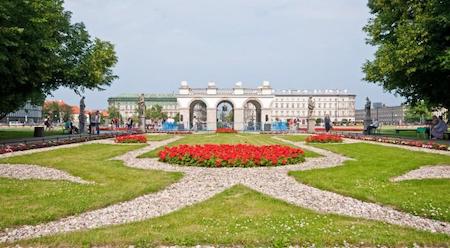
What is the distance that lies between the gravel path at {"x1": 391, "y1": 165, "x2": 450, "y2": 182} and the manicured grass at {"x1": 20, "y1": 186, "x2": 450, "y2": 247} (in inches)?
205

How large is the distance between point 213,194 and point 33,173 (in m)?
5.88

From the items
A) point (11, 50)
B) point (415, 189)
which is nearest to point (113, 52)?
point (11, 50)

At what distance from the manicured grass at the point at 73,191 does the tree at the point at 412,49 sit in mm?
16780

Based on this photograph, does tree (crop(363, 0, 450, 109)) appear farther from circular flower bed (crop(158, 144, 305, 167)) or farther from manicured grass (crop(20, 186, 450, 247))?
manicured grass (crop(20, 186, 450, 247))

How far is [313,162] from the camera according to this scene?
15.6 metres

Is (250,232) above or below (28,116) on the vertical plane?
below

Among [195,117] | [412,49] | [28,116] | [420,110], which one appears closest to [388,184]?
[412,49]

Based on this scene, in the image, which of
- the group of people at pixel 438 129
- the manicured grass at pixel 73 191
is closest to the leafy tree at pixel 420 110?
the group of people at pixel 438 129

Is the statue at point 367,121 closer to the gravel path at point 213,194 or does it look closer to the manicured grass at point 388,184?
the manicured grass at point 388,184

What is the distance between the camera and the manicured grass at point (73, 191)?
7.47 m

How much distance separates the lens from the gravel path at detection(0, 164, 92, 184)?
11.5 metres

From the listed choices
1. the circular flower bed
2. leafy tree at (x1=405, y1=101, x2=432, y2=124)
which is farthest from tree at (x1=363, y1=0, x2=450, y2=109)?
the circular flower bed

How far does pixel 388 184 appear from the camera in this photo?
34.2ft

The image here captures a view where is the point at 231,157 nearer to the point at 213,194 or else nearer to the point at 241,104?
the point at 213,194
